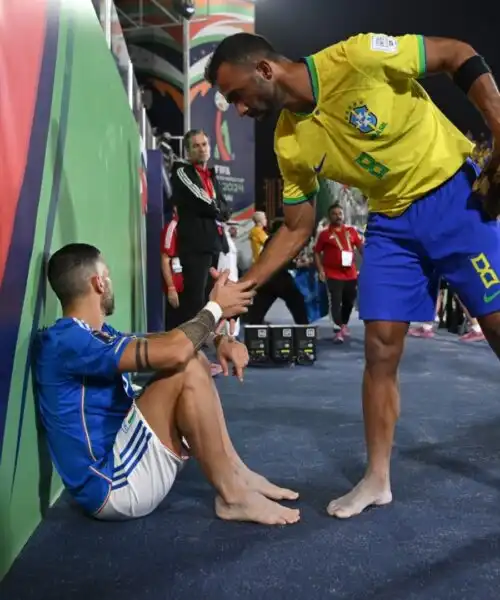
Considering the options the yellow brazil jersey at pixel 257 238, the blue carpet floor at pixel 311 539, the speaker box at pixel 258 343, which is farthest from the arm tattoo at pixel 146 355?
the yellow brazil jersey at pixel 257 238

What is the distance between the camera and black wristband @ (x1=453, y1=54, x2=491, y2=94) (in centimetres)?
157

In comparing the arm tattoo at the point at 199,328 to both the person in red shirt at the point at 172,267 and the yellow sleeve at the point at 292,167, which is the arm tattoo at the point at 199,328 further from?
the person in red shirt at the point at 172,267

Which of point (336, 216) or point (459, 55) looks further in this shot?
point (336, 216)

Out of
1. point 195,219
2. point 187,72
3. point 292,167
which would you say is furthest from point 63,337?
point 187,72

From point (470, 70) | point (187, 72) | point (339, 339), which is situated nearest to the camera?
point (470, 70)

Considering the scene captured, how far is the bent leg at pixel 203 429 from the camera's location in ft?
5.60

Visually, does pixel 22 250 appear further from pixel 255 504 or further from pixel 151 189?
pixel 151 189

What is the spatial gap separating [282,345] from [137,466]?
3.01 m

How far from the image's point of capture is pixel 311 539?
65.7 inches

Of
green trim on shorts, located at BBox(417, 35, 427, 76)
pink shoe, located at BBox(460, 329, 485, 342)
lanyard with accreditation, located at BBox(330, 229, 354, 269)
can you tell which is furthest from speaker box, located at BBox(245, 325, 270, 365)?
green trim on shorts, located at BBox(417, 35, 427, 76)

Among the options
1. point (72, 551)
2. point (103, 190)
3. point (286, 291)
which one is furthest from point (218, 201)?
point (72, 551)

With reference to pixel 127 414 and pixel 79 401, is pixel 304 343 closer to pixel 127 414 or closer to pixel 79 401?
pixel 127 414

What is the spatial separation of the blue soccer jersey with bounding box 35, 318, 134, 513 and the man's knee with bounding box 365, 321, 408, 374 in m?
0.73

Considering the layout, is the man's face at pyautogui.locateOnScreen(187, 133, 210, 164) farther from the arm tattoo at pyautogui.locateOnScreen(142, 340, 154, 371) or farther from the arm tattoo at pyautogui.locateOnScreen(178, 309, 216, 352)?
the arm tattoo at pyautogui.locateOnScreen(142, 340, 154, 371)
